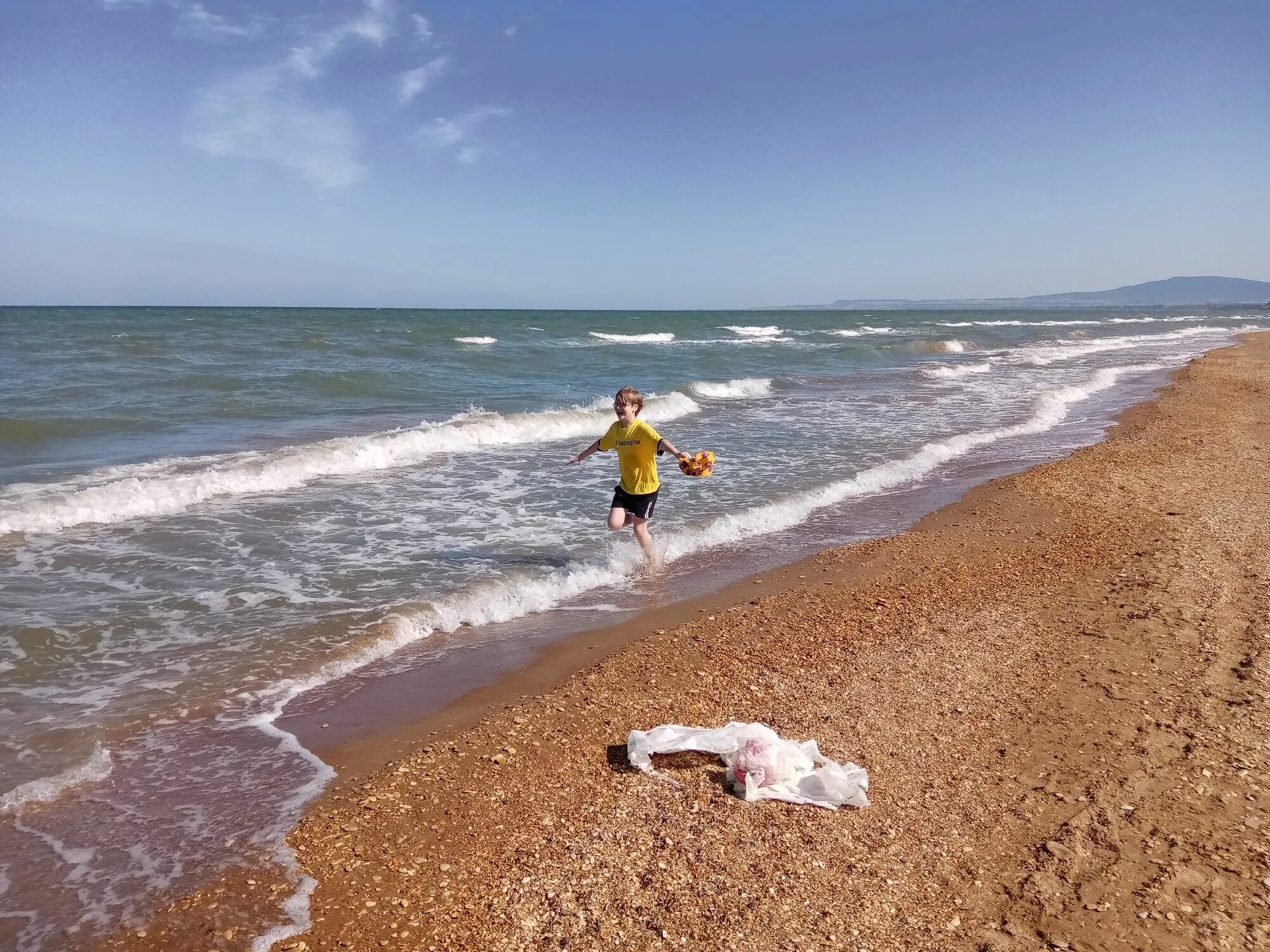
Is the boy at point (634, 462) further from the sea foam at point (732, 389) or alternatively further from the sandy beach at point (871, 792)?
the sea foam at point (732, 389)

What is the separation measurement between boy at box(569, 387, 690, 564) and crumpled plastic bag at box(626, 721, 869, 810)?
11.5 feet

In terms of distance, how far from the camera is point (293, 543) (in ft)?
28.1

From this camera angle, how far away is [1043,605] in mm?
6445

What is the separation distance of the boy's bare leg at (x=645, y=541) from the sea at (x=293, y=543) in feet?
0.51

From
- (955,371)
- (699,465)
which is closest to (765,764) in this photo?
(699,465)

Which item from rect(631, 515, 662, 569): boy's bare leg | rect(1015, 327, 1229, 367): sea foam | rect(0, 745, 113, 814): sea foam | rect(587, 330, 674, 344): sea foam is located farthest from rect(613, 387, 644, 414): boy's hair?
rect(587, 330, 674, 344): sea foam

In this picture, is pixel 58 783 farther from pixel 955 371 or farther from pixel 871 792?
pixel 955 371

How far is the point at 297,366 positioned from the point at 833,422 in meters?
17.9

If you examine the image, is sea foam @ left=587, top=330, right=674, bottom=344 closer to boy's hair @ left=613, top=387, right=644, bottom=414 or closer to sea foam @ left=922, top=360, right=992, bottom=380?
sea foam @ left=922, top=360, right=992, bottom=380

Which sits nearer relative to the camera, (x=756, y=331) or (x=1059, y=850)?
(x=1059, y=850)

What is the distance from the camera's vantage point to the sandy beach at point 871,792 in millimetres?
3041

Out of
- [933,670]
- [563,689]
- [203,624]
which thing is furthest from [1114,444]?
[203,624]

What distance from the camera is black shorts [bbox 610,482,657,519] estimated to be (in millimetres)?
7797

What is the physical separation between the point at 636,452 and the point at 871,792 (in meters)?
4.30
